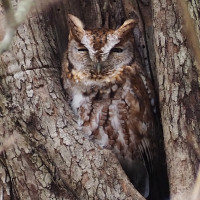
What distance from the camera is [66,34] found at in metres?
2.96

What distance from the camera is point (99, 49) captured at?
2.56 metres

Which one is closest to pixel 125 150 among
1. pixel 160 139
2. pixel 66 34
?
pixel 160 139

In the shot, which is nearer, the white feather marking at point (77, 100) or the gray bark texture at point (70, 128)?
the gray bark texture at point (70, 128)

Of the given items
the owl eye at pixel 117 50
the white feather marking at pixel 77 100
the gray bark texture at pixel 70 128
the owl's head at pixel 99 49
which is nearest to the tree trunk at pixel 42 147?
the gray bark texture at pixel 70 128

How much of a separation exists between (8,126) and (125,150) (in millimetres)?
676

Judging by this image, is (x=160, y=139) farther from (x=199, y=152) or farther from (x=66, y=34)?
(x=66, y=34)

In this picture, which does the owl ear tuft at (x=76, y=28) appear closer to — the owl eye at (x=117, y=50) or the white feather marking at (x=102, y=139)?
the owl eye at (x=117, y=50)

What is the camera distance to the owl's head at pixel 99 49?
8.41 ft

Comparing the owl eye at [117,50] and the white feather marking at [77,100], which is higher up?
the owl eye at [117,50]

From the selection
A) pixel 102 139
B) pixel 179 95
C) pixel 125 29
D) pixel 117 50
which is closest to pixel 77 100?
pixel 102 139

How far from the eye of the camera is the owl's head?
101 inches

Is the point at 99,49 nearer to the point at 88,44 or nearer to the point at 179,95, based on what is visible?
the point at 88,44

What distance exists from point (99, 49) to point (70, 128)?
459mm

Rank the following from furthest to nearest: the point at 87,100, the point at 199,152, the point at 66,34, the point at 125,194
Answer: the point at 66,34
the point at 87,100
the point at 125,194
the point at 199,152
